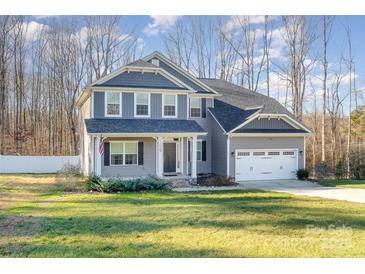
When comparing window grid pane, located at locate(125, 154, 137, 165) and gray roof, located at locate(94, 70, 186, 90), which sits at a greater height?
gray roof, located at locate(94, 70, 186, 90)

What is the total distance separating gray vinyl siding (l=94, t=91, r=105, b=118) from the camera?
654 inches

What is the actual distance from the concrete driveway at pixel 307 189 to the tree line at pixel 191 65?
34.9ft

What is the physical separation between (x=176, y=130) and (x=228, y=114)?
383cm

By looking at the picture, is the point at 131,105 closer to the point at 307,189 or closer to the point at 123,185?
the point at 123,185

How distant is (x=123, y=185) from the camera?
46.5ft

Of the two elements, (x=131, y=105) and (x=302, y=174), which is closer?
(x=131, y=105)

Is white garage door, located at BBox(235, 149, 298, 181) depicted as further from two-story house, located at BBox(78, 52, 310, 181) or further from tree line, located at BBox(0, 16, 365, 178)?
tree line, located at BBox(0, 16, 365, 178)

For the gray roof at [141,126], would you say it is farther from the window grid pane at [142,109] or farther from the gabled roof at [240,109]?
the gabled roof at [240,109]

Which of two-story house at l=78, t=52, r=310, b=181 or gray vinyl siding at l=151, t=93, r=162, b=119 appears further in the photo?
gray vinyl siding at l=151, t=93, r=162, b=119

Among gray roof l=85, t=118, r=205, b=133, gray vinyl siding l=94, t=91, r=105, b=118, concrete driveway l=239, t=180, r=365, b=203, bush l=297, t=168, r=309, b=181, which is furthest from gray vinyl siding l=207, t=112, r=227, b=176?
gray vinyl siding l=94, t=91, r=105, b=118

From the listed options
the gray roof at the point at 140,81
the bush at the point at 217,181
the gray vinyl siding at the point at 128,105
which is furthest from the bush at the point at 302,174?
the gray vinyl siding at the point at 128,105

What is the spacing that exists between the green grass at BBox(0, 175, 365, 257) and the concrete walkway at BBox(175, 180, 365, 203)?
1.60m

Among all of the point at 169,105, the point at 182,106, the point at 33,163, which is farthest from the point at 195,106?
the point at 33,163
